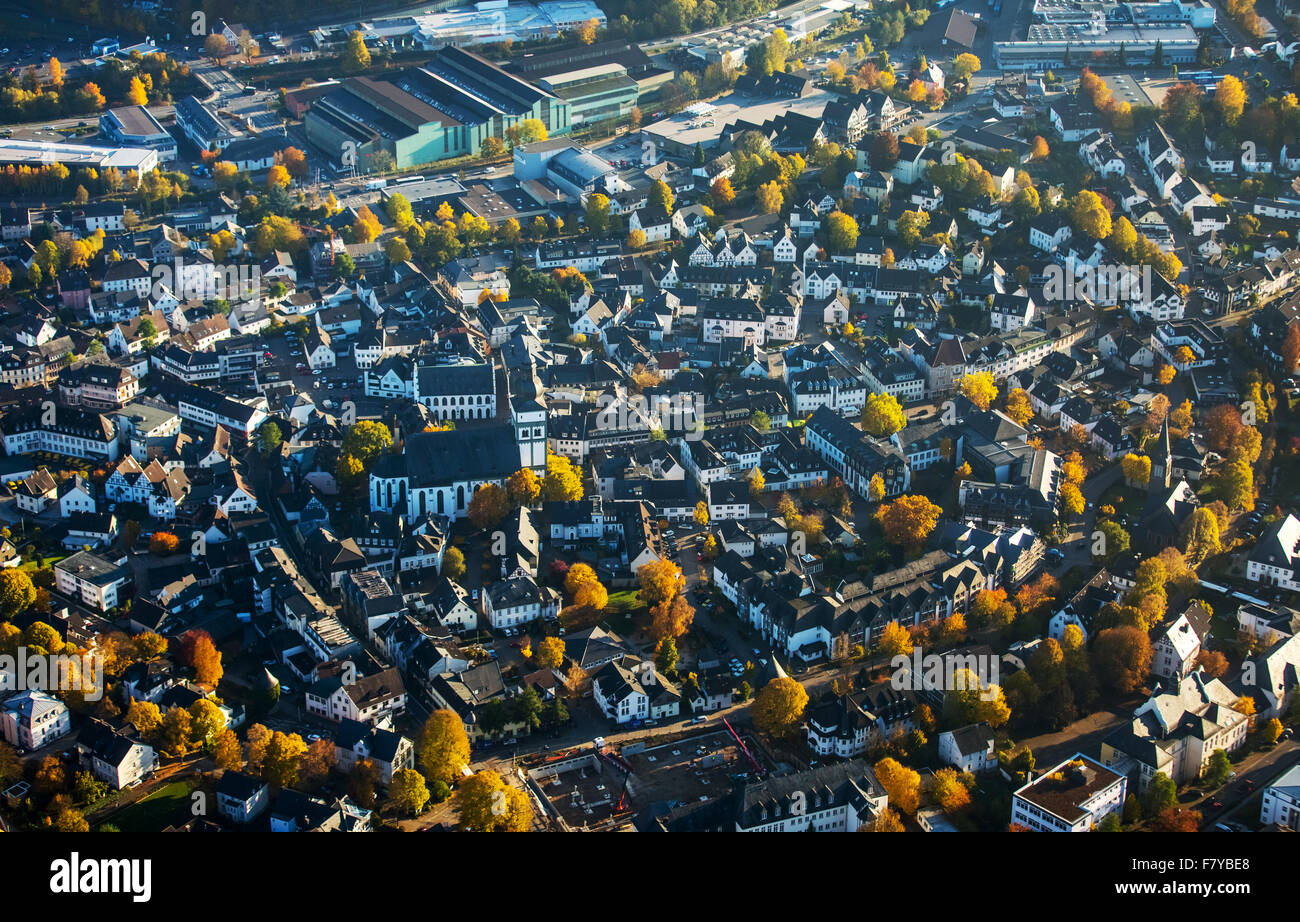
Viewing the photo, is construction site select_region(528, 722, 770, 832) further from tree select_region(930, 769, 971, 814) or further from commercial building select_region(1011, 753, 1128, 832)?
commercial building select_region(1011, 753, 1128, 832)

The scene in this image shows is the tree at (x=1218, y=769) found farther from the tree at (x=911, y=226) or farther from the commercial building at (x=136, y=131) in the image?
the commercial building at (x=136, y=131)

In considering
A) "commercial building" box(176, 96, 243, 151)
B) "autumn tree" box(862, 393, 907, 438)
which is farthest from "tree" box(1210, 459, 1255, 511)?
"commercial building" box(176, 96, 243, 151)

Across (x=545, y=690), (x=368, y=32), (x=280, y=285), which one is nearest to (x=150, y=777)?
(x=545, y=690)

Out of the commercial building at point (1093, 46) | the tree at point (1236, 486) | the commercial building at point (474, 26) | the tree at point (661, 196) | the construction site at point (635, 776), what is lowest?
the construction site at point (635, 776)

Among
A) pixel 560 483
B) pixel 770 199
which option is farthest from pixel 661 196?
pixel 560 483

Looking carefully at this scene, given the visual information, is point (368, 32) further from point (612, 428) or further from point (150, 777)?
point (150, 777)

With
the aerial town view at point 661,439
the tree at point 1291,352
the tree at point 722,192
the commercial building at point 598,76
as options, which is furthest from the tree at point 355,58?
the tree at point 1291,352
